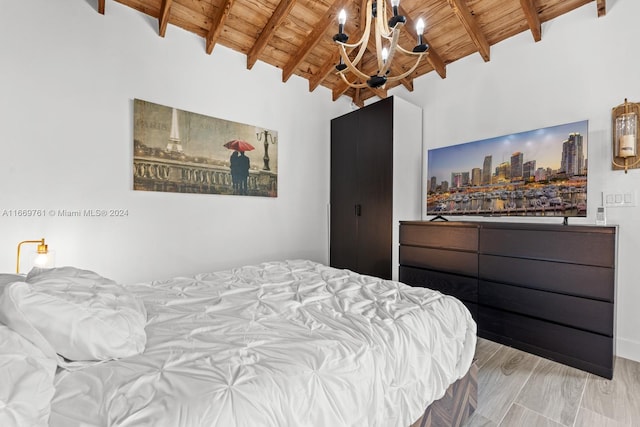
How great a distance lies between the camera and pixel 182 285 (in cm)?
185

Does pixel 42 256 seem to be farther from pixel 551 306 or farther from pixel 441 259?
pixel 551 306

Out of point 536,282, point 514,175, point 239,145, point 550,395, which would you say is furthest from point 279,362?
point 514,175

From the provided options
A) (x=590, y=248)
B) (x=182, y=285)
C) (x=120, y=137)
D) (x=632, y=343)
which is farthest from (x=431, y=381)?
(x=120, y=137)

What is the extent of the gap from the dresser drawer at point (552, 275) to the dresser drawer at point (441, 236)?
186 mm

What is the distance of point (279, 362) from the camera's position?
3.03ft

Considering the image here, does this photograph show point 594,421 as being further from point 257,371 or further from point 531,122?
point 531,122

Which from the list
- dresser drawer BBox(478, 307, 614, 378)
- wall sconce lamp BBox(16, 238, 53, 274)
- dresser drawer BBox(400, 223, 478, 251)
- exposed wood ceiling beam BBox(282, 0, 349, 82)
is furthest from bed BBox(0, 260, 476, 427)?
exposed wood ceiling beam BBox(282, 0, 349, 82)

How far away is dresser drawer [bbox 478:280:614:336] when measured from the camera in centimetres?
196

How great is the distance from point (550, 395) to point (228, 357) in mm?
2049

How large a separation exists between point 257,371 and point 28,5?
10.4 ft

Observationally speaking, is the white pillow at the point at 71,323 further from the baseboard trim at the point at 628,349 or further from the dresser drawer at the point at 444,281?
the baseboard trim at the point at 628,349

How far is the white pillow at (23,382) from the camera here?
0.58 metres

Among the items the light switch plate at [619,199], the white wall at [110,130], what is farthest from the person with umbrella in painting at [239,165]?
the light switch plate at [619,199]

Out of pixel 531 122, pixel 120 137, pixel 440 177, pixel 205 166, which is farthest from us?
pixel 440 177
